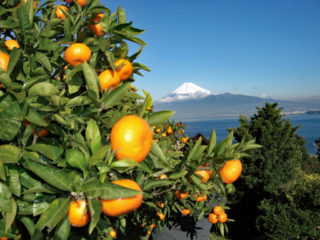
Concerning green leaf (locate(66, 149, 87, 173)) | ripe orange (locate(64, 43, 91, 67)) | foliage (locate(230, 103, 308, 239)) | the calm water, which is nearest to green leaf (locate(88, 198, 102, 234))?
green leaf (locate(66, 149, 87, 173))

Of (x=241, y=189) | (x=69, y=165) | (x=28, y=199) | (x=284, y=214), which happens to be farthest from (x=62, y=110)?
(x=241, y=189)

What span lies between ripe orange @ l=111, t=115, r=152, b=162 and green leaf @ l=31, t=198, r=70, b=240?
0.80 ft

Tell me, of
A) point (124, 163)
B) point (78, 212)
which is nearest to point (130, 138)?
point (124, 163)

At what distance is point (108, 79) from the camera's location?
107cm

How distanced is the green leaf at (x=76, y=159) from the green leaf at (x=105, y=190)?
6cm

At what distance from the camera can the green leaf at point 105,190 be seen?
0.71 m

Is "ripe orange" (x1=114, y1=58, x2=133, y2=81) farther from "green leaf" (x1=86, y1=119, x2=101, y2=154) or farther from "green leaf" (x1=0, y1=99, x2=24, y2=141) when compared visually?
"green leaf" (x1=0, y1=99, x2=24, y2=141)

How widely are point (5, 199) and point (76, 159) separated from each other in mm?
238

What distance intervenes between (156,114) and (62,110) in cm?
39

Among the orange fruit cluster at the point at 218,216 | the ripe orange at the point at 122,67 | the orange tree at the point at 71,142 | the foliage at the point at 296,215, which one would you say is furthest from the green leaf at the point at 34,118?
the foliage at the point at 296,215

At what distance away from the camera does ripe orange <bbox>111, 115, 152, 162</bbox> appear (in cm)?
82

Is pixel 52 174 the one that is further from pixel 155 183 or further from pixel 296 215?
pixel 296 215

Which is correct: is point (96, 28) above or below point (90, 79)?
above

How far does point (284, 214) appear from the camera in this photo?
4457mm
